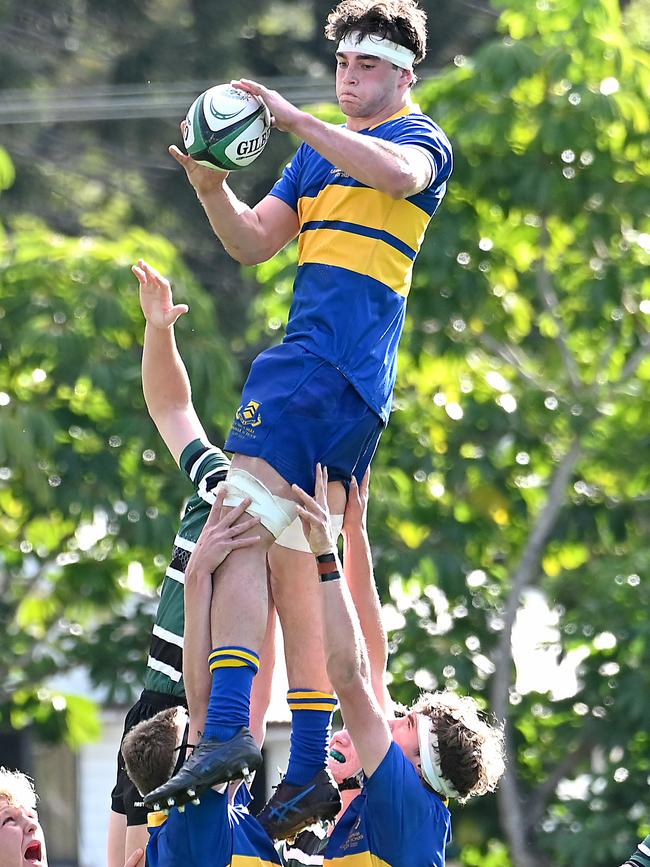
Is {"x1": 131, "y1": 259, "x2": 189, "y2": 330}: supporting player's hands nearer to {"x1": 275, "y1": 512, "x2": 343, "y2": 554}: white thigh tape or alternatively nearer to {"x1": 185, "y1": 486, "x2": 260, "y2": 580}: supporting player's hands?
{"x1": 275, "y1": 512, "x2": 343, "y2": 554}: white thigh tape

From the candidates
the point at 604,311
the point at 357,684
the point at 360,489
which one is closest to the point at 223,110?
the point at 360,489

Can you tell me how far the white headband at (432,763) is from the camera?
498 centimetres

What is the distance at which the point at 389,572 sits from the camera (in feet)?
29.8

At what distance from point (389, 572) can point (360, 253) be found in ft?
15.0

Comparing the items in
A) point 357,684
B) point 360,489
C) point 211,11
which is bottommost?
point 357,684

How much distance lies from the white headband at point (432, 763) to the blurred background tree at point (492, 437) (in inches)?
149

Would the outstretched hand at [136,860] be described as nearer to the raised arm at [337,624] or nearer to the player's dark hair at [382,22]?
the raised arm at [337,624]

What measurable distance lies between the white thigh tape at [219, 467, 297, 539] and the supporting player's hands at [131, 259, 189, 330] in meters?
0.94

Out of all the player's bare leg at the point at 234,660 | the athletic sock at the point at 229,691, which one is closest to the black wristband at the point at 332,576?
the player's bare leg at the point at 234,660

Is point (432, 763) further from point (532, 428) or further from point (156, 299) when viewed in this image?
point (532, 428)

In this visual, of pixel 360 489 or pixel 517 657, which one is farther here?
pixel 517 657

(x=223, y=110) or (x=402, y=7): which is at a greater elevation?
(x=402, y=7)

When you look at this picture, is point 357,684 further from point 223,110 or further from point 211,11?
point 211,11

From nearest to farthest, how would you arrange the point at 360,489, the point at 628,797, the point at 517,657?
the point at 360,489
the point at 628,797
the point at 517,657
